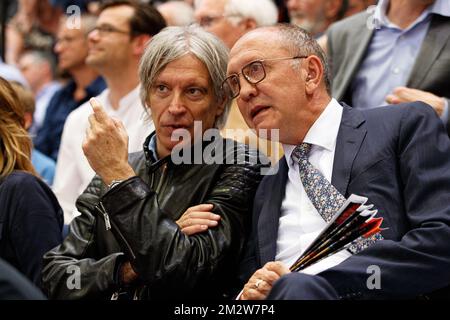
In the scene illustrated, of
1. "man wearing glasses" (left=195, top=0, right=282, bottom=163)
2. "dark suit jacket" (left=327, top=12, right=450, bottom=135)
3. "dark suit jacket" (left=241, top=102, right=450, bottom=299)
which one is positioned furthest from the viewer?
"man wearing glasses" (left=195, top=0, right=282, bottom=163)

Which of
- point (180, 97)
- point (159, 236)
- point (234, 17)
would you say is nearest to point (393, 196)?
point (159, 236)

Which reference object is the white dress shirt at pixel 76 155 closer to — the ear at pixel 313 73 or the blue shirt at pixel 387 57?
the blue shirt at pixel 387 57

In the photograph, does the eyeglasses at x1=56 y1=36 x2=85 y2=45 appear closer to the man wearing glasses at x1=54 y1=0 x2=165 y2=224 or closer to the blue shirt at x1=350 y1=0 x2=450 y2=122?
the man wearing glasses at x1=54 y1=0 x2=165 y2=224

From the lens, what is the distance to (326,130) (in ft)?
9.00

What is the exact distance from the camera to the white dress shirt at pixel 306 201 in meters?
2.69

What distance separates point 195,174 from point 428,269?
0.88 meters

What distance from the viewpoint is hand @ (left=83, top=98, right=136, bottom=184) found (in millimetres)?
2717

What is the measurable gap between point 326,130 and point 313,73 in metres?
0.20

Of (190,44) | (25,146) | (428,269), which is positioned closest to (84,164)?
(25,146)

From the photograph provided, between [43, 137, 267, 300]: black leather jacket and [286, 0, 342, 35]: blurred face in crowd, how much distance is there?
6.03 feet

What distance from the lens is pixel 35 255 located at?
3082mm

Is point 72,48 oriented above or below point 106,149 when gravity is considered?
below

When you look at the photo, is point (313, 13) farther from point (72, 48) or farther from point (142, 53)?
point (72, 48)

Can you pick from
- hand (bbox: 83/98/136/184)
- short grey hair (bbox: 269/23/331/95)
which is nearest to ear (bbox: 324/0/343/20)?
short grey hair (bbox: 269/23/331/95)
